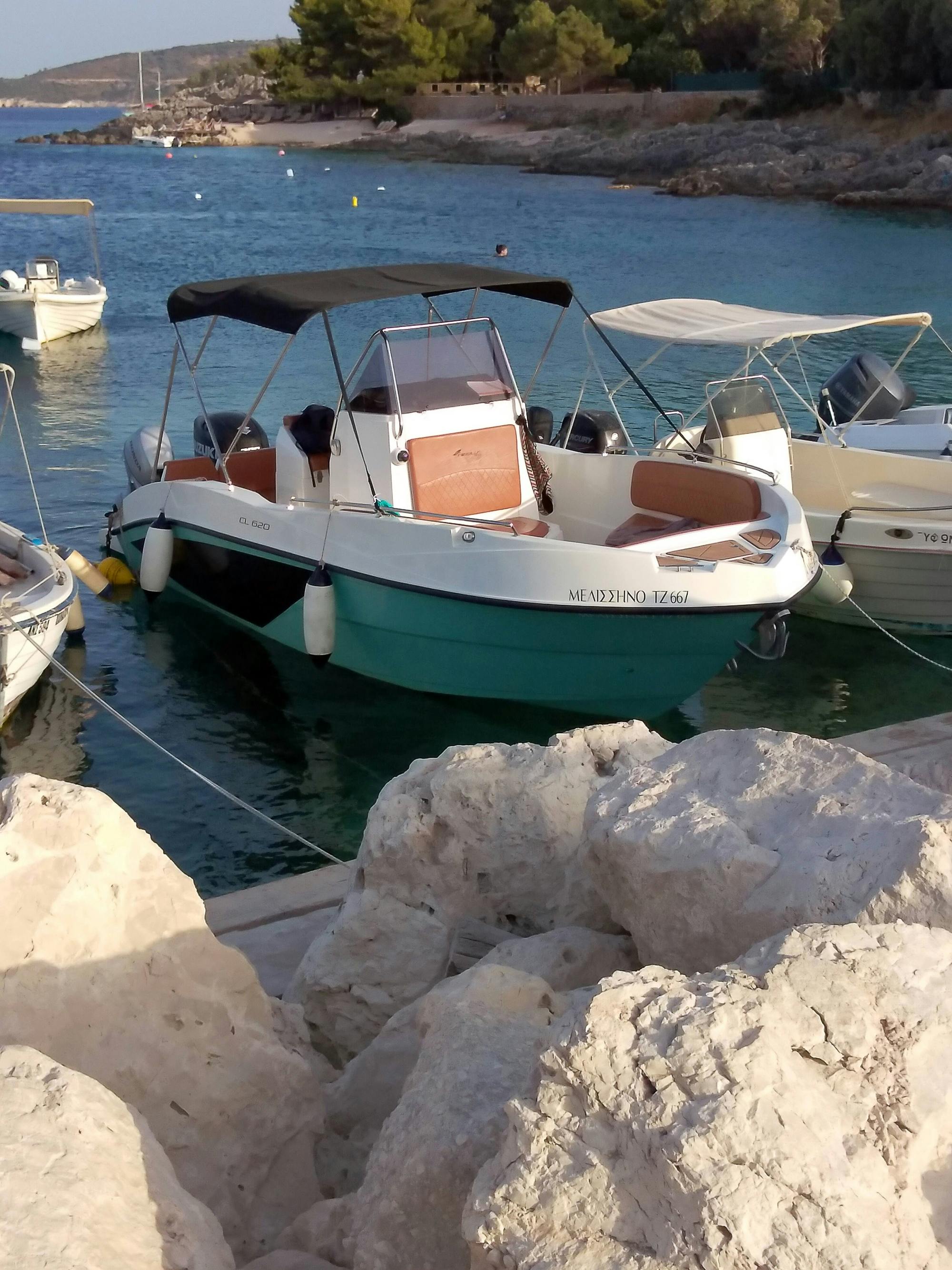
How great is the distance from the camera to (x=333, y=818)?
7805 mm

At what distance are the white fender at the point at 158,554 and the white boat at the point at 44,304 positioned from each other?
41.4 feet

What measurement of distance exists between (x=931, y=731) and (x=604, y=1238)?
211 inches

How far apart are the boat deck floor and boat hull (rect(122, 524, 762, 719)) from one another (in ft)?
5.84

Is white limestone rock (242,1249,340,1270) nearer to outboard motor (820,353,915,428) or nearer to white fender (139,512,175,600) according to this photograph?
white fender (139,512,175,600)

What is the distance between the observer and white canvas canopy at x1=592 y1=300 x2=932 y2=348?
32.5 ft

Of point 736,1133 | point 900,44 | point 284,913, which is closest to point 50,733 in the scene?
point 284,913

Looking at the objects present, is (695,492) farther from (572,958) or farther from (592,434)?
(572,958)

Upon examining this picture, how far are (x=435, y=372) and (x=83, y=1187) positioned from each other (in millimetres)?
7146

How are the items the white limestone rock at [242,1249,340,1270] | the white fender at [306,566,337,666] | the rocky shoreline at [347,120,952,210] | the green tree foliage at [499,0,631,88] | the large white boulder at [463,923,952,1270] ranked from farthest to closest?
the green tree foliage at [499,0,631,88], the rocky shoreline at [347,120,952,210], the white fender at [306,566,337,666], the white limestone rock at [242,1249,340,1270], the large white boulder at [463,923,952,1270]

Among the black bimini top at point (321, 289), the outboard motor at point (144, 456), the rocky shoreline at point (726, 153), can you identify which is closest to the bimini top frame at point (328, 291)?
the black bimini top at point (321, 289)

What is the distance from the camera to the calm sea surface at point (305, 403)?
8.33 m

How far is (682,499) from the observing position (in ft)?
30.0

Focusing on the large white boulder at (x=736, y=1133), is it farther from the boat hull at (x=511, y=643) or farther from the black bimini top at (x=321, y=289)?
the black bimini top at (x=321, y=289)

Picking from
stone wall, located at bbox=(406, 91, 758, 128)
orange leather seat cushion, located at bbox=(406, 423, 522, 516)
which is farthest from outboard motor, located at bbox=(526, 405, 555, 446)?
stone wall, located at bbox=(406, 91, 758, 128)
